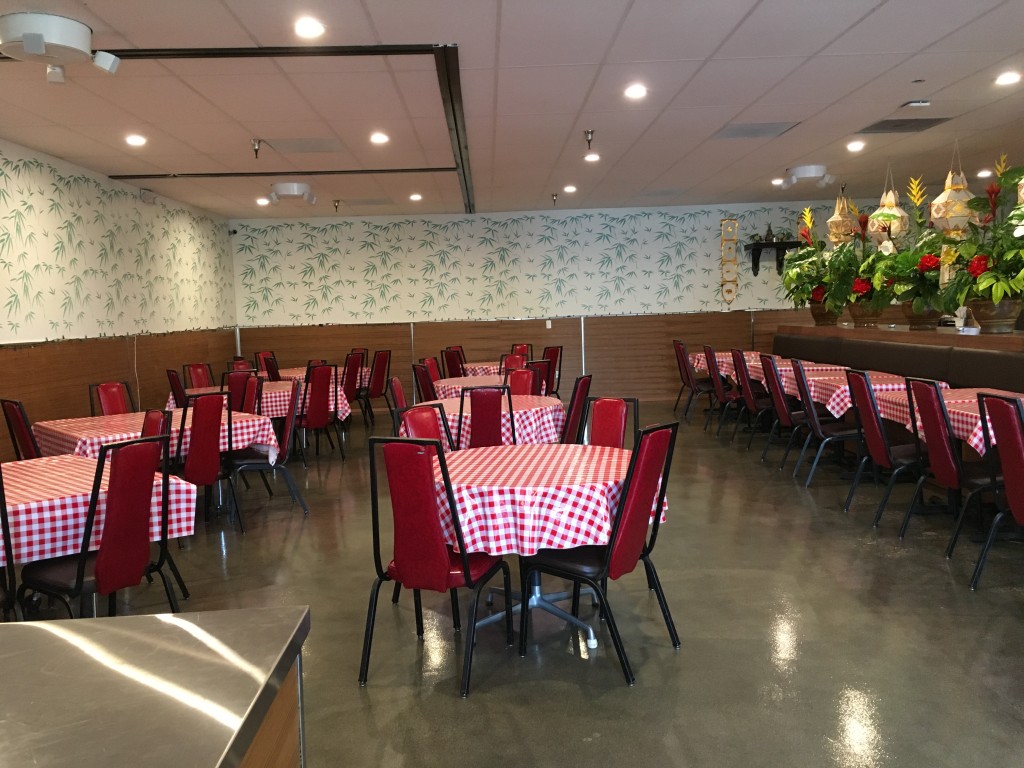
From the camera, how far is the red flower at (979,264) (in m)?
5.00

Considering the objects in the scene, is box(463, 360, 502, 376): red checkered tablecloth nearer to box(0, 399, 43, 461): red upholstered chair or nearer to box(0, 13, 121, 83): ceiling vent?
box(0, 399, 43, 461): red upholstered chair

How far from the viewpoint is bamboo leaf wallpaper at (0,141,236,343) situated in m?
6.07

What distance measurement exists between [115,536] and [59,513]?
22cm

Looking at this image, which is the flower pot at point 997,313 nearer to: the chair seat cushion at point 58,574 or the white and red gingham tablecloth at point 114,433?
the white and red gingham tablecloth at point 114,433

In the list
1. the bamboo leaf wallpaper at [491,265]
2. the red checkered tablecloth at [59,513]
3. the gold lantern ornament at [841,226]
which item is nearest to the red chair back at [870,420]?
the gold lantern ornament at [841,226]

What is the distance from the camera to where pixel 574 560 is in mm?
2805

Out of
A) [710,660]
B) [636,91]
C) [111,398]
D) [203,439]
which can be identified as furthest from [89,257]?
[710,660]

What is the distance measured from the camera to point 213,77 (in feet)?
15.0

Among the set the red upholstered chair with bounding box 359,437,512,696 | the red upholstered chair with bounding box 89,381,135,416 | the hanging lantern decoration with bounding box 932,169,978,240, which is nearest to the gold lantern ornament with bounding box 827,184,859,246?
the hanging lantern decoration with bounding box 932,169,978,240

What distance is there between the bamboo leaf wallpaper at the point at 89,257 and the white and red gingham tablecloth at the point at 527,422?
3.63 m

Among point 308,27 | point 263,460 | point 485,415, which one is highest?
point 308,27

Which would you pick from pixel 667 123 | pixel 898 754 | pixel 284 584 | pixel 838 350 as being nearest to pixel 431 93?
pixel 667 123

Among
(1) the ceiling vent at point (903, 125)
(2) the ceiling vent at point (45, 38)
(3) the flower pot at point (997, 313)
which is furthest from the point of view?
(1) the ceiling vent at point (903, 125)

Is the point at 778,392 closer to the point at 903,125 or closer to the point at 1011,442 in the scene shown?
the point at 903,125
